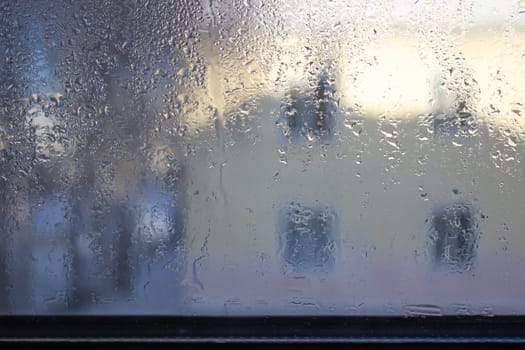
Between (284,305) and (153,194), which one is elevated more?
(153,194)

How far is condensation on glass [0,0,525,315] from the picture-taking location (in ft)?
3.18

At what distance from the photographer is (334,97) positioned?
99cm

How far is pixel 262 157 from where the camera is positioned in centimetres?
100

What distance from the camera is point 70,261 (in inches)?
40.7

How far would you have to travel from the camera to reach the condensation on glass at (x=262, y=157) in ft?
3.18

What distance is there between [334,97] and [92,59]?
51cm
